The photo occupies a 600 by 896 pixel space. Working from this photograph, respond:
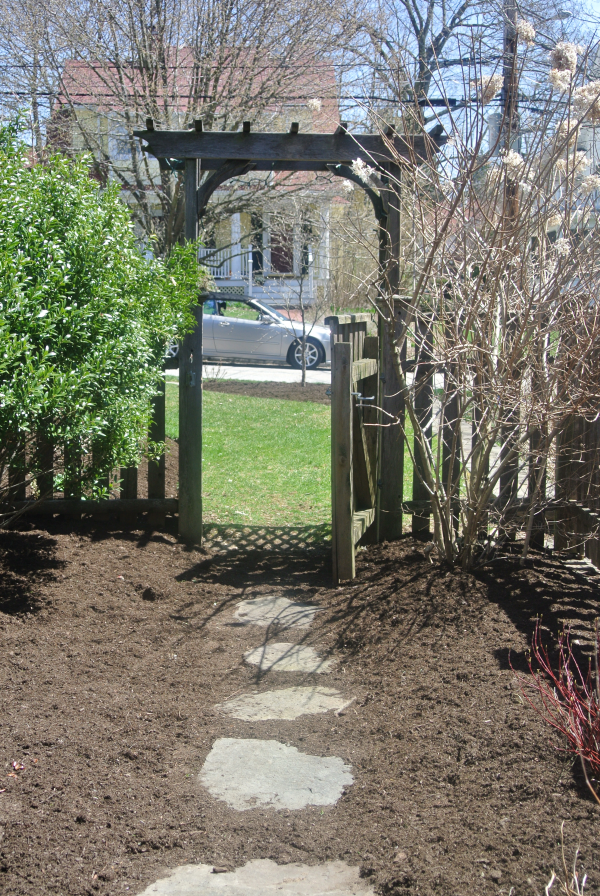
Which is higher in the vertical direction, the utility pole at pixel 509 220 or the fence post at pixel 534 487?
the utility pole at pixel 509 220

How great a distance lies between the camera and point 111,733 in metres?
3.18

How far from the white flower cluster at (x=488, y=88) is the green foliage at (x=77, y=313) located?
2125 millimetres

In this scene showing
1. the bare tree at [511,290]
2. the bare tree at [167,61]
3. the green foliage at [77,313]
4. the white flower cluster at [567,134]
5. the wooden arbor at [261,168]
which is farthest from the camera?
the bare tree at [167,61]

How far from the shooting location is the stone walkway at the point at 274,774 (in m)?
2.30

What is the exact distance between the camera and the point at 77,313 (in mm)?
3996

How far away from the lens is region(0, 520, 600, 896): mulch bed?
2391 millimetres

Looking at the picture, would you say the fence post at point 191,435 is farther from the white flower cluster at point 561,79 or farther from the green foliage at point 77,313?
the white flower cluster at point 561,79

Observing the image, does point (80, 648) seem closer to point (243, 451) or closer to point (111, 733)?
point (111, 733)

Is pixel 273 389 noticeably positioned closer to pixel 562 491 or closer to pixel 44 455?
pixel 562 491

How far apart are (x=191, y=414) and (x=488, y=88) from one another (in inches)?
115

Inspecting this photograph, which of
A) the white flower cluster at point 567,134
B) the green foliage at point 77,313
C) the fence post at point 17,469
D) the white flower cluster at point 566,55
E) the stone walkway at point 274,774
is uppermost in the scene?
the white flower cluster at point 566,55

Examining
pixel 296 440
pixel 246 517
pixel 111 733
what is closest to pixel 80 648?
pixel 111 733

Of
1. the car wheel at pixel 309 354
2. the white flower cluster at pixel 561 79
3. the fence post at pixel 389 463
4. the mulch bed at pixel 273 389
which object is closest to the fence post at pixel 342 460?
the fence post at pixel 389 463

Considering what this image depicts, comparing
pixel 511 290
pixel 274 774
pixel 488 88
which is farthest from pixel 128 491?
pixel 488 88
